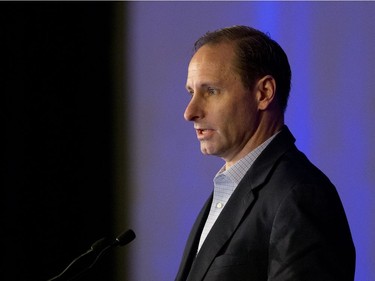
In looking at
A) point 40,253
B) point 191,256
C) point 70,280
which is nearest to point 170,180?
point 40,253

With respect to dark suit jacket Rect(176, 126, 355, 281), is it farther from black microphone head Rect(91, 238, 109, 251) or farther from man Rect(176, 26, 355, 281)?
black microphone head Rect(91, 238, 109, 251)

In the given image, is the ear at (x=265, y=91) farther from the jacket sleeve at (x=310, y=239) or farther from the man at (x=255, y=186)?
the jacket sleeve at (x=310, y=239)

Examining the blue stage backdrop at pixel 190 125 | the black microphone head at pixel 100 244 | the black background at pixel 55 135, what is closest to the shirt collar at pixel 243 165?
the black microphone head at pixel 100 244

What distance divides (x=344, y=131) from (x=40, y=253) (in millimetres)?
1453

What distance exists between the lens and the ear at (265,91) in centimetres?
168

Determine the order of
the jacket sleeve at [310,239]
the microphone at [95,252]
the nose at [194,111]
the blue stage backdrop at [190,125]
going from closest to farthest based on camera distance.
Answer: the jacket sleeve at [310,239], the microphone at [95,252], the nose at [194,111], the blue stage backdrop at [190,125]

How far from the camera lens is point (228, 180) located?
168 cm

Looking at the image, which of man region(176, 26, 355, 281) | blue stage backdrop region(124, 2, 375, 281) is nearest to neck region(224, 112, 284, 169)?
man region(176, 26, 355, 281)

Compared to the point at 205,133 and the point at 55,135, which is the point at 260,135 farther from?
the point at 55,135

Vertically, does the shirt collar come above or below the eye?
below

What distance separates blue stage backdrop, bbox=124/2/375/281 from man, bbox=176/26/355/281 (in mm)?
528

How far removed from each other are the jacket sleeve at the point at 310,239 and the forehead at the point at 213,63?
39 centimetres

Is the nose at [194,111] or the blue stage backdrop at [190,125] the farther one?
the blue stage backdrop at [190,125]

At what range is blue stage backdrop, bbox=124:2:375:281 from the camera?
2.16 meters
